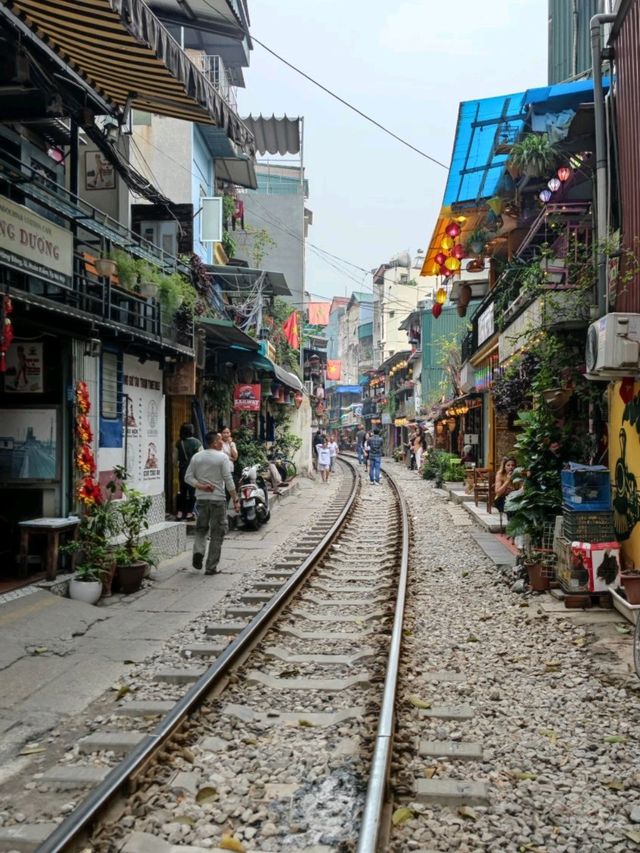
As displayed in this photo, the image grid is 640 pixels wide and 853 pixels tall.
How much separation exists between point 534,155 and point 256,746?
11652mm

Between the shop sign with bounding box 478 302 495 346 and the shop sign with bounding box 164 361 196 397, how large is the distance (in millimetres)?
8386

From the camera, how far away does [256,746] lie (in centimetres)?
480

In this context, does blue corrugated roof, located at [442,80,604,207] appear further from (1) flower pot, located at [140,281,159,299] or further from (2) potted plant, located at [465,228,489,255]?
(1) flower pot, located at [140,281,159,299]

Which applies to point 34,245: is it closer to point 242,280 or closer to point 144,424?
point 144,424

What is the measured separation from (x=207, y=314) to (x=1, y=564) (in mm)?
8616

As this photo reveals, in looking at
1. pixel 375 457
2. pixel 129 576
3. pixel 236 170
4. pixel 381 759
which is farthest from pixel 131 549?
pixel 375 457

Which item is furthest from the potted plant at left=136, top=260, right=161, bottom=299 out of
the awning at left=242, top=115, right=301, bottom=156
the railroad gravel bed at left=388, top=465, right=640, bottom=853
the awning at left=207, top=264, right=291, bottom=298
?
the awning at left=242, top=115, right=301, bottom=156

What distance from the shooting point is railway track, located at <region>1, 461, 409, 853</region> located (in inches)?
146

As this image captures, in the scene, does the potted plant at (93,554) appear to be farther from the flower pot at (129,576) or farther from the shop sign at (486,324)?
the shop sign at (486,324)

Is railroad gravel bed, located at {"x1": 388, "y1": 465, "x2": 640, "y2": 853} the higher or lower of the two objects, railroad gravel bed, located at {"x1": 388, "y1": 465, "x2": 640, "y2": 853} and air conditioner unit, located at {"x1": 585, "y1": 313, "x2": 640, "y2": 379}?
the lower

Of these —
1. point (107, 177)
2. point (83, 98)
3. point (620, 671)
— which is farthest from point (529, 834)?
point (107, 177)

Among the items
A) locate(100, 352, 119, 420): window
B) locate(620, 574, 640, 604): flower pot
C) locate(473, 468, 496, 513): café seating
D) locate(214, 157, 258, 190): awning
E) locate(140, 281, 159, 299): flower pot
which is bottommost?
locate(620, 574, 640, 604): flower pot

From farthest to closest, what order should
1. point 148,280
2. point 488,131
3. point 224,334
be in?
point 224,334 < point 488,131 < point 148,280

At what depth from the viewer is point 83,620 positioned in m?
7.90
